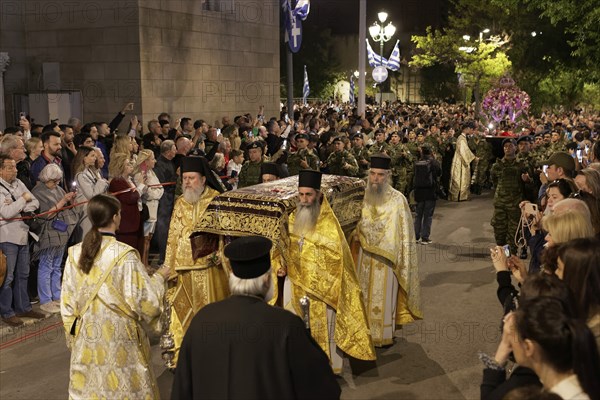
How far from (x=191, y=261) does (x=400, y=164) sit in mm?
9396

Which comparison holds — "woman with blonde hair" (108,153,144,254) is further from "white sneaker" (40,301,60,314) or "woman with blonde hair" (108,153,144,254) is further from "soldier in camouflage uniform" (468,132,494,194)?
"soldier in camouflage uniform" (468,132,494,194)

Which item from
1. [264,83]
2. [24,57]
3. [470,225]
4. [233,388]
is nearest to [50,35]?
[24,57]

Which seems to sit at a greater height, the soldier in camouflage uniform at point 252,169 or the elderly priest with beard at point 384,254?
the soldier in camouflage uniform at point 252,169

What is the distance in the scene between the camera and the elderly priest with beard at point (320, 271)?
22.0ft

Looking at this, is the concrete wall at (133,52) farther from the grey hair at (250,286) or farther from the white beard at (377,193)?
the grey hair at (250,286)

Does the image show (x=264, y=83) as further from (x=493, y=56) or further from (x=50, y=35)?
(x=493, y=56)

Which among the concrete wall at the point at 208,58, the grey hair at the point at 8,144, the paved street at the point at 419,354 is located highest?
the concrete wall at the point at 208,58

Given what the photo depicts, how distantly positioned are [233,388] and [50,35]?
57.8ft

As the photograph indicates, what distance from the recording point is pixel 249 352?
3701mm

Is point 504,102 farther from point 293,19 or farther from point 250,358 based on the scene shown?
point 250,358

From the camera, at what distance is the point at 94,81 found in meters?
18.9

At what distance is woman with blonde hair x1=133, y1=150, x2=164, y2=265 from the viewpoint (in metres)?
10.4

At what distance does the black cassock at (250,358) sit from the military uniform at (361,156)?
35.6 ft

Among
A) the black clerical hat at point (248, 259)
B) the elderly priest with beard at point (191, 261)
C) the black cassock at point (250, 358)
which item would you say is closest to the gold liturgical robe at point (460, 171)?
the elderly priest with beard at point (191, 261)
